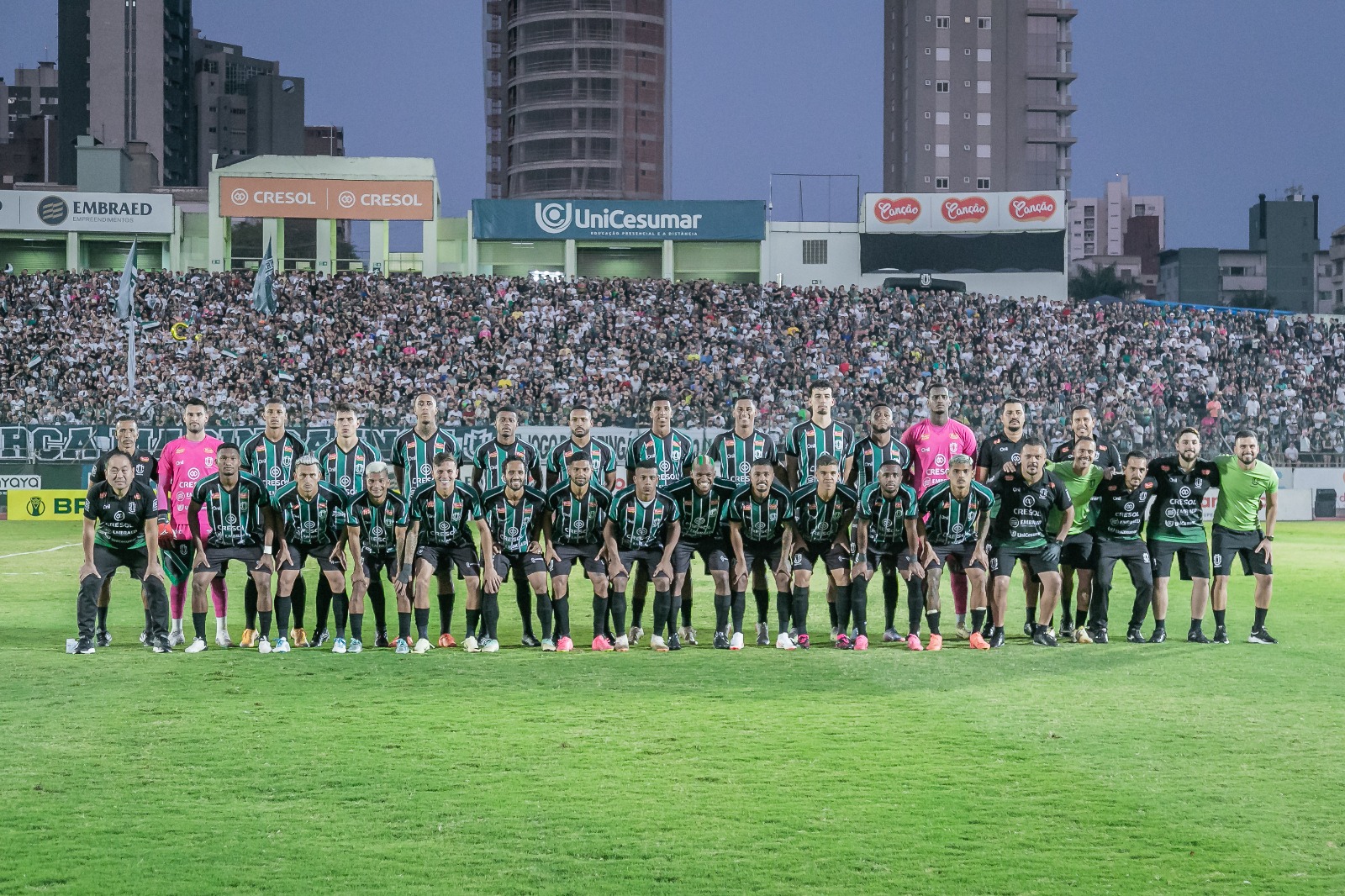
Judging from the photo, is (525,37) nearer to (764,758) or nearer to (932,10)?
(932,10)

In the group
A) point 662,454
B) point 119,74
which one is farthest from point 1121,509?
point 119,74

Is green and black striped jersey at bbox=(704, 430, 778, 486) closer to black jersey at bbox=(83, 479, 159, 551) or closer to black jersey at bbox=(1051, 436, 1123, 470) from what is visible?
black jersey at bbox=(1051, 436, 1123, 470)

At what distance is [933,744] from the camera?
7.65 meters

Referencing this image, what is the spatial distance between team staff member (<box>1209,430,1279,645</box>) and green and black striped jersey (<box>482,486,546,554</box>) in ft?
20.1

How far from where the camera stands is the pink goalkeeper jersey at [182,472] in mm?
11820

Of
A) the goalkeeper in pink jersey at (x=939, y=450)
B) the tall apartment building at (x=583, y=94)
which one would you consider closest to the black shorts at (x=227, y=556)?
the goalkeeper in pink jersey at (x=939, y=450)

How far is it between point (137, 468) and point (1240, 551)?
986cm

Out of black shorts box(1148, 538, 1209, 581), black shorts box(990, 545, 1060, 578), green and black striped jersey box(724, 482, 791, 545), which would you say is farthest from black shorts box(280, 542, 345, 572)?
black shorts box(1148, 538, 1209, 581)

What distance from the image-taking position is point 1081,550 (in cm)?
1203

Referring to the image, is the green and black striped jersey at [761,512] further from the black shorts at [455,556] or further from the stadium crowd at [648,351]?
the stadium crowd at [648,351]

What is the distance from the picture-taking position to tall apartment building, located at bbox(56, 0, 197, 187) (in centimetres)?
10456

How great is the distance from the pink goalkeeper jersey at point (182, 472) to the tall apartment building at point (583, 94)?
80707mm

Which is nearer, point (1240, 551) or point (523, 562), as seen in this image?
point (523, 562)

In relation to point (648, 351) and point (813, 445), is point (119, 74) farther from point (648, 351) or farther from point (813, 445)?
point (813, 445)
